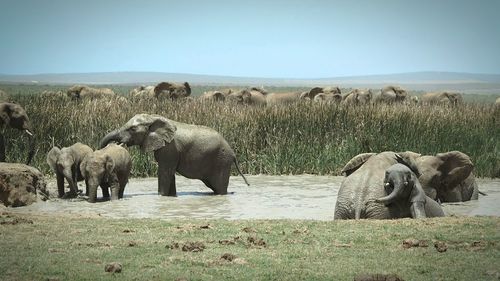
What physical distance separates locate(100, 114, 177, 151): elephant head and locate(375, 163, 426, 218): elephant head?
578 cm

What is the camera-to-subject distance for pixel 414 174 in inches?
453

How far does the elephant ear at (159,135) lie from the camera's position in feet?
52.5

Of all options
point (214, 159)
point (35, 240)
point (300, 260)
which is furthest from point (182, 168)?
point (300, 260)

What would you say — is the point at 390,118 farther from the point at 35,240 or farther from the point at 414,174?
the point at 35,240

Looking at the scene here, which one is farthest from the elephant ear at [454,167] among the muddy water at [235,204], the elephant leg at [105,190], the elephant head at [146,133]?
the elephant leg at [105,190]

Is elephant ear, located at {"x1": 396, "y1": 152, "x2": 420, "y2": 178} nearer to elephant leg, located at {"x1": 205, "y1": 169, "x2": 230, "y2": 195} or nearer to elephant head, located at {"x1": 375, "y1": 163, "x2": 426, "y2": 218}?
elephant head, located at {"x1": 375, "y1": 163, "x2": 426, "y2": 218}

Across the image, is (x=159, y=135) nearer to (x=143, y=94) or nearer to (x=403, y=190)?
(x=403, y=190)

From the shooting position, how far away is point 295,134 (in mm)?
21250

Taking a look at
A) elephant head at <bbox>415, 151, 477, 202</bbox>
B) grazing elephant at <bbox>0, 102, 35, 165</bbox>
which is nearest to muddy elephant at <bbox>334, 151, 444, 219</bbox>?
elephant head at <bbox>415, 151, 477, 202</bbox>

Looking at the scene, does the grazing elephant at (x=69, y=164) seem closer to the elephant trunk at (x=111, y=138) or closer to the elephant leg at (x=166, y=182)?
the elephant trunk at (x=111, y=138)

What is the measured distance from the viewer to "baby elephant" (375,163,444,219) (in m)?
11.0

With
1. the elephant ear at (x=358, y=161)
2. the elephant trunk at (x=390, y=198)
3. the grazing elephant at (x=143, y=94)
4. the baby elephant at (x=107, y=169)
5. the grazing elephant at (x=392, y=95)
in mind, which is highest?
the elephant ear at (x=358, y=161)

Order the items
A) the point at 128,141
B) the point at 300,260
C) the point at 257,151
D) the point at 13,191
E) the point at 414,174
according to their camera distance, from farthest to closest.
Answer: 1. the point at 257,151
2. the point at 128,141
3. the point at 13,191
4. the point at 414,174
5. the point at 300,260

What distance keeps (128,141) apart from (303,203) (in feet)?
11.8
